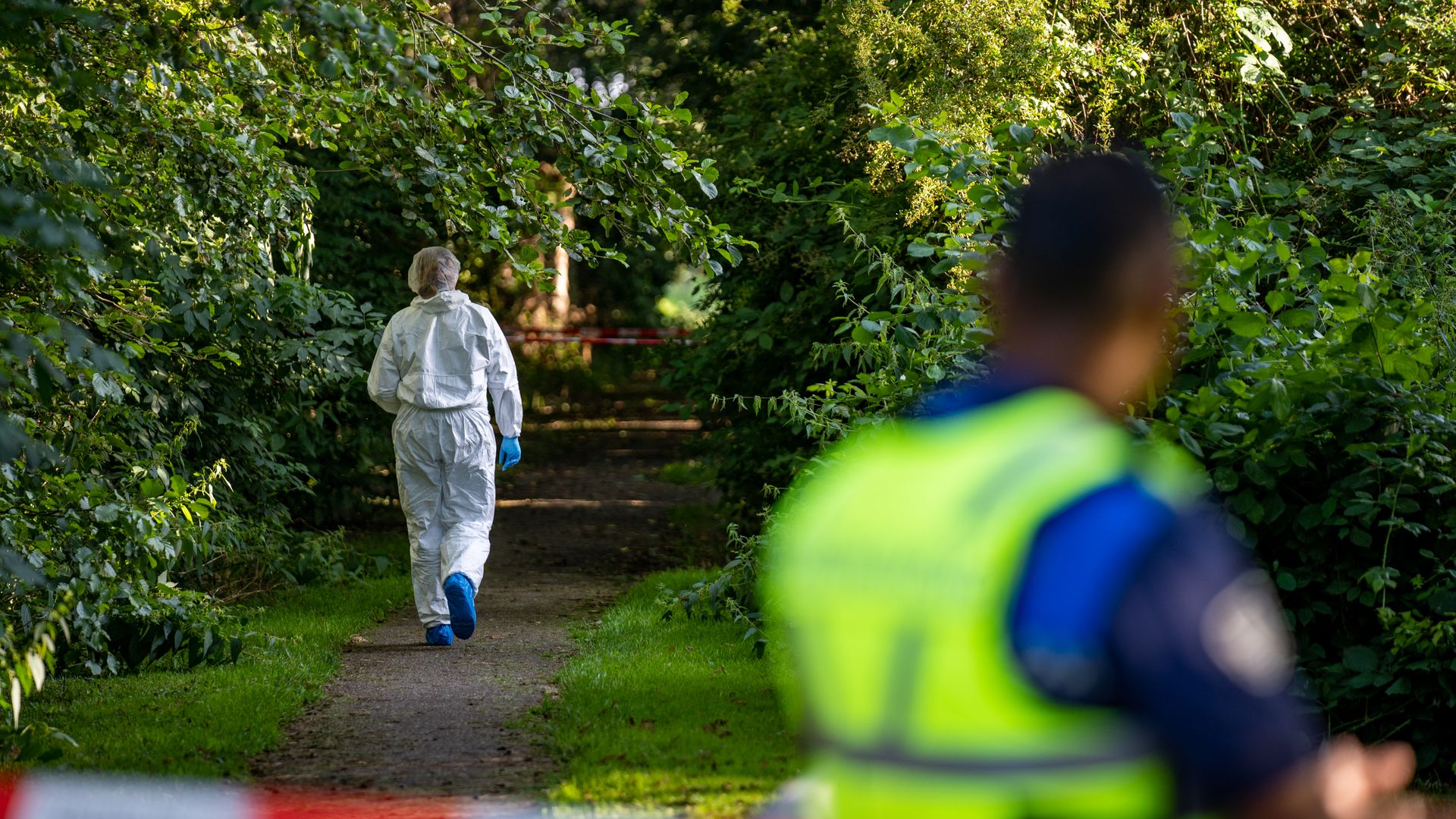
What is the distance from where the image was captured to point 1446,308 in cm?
589

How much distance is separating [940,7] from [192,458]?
563cm

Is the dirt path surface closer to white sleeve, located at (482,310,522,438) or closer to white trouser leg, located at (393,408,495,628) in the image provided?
white trouser leg, located at (393,408,495,628)

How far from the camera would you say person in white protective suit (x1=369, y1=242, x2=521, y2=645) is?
7957mm

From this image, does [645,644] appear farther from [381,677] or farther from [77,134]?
[77,134]

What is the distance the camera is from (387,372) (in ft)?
26.6

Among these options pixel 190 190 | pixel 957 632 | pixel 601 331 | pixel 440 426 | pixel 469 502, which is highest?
pixel 190 190

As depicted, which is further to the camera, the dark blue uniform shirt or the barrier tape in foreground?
the barrier tape in foreground

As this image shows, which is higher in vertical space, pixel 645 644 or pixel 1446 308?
pixel 1446 308

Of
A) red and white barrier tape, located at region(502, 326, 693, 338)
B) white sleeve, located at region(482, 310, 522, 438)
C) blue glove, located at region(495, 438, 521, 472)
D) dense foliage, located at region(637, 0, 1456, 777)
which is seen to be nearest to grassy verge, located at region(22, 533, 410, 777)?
blue glove, located at region(495, 438, 521, 472)

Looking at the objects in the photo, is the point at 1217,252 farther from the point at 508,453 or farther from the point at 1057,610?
the point at 1057,610

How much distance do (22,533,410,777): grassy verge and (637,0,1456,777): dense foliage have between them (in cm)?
216

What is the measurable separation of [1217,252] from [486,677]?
153 inches

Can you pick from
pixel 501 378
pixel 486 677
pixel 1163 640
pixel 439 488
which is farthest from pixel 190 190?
pixel 1163 640

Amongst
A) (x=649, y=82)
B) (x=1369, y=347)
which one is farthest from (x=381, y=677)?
(x=649, y=82)
